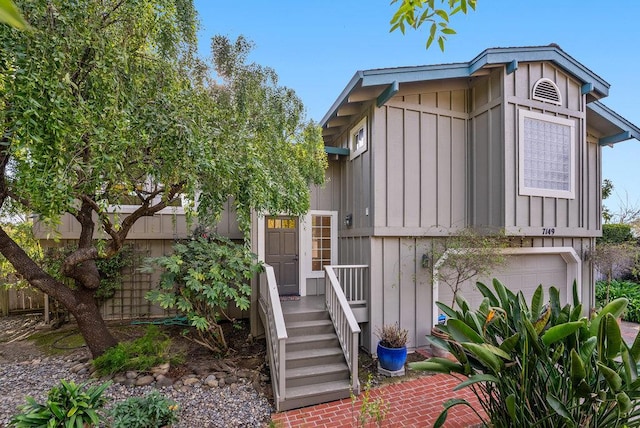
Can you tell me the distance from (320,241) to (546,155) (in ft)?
17.7

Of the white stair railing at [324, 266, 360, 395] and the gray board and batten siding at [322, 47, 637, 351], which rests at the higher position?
the gray board and batten siding at [322, 47, 637, 351]

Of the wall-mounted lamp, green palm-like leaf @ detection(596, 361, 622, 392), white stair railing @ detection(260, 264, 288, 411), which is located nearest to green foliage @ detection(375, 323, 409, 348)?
white stair railing @ detection(260, 264, 288, 411)

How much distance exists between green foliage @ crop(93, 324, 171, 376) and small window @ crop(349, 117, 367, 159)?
5.32m

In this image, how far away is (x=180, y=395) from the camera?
4.41 metres

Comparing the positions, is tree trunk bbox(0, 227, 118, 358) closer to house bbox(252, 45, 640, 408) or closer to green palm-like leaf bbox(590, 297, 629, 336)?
house bbox(252, 45, 640, 408)

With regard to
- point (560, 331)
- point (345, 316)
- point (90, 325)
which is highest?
point (560, 331)

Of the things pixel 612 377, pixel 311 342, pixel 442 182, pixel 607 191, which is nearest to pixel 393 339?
pixel 311 342

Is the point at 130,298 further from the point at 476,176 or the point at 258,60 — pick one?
the point at 476,176

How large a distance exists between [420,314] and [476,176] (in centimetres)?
319

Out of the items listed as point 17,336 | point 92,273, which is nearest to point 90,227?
point 92,273

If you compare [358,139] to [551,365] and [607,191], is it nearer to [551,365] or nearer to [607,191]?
[551,365]

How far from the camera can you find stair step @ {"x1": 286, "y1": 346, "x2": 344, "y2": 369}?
4797mm

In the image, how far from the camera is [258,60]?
632 cm

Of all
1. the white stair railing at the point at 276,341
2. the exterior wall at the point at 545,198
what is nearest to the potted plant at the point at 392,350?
the white stair railing at the point at 276,341
